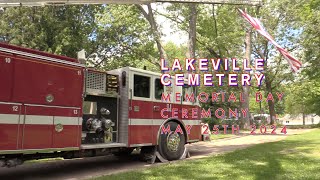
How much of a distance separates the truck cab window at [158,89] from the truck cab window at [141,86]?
1.01ft

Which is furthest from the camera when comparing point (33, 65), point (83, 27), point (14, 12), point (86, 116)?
point (83, 27)

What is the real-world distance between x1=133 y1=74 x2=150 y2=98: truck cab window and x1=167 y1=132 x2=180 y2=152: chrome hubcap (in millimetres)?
1619

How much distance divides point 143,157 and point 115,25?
17250 millimetres

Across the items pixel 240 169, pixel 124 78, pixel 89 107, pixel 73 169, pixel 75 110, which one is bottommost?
pixel 73 169

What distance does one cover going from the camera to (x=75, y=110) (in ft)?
30.3

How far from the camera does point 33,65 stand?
330 inches

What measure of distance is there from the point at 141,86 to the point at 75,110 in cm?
278

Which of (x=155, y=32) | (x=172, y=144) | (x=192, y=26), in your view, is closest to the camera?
(x=172, y=144)

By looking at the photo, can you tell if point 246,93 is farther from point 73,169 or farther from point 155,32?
point 73,169

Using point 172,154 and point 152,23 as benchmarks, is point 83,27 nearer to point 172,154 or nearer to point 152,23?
point 152,23

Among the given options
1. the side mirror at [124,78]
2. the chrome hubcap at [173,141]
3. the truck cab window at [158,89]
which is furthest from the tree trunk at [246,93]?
the side mirror at [124,78]

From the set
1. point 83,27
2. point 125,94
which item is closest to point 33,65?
point 125,94

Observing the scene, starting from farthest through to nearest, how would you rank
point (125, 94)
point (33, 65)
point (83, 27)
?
point (83, 27)
point (125, 94)
point (33, 65)

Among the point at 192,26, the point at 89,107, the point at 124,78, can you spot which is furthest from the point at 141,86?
the point at 192,26
